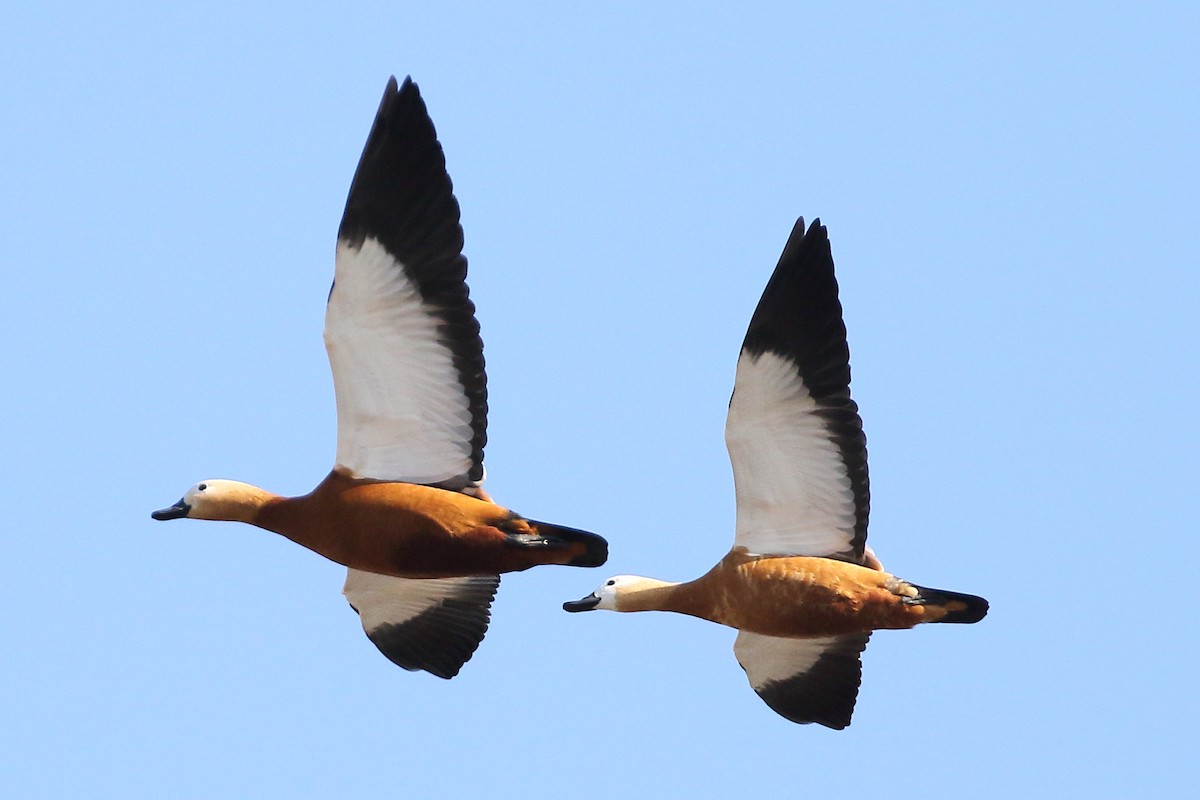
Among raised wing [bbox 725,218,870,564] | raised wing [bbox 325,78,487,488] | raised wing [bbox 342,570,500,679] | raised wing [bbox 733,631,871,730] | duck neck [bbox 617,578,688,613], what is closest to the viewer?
raised wing [bbox 725,218,870,564]

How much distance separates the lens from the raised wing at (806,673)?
18.8m

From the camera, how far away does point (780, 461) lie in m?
17.8

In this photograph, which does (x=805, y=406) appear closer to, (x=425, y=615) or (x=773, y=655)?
(x=773, y=655)

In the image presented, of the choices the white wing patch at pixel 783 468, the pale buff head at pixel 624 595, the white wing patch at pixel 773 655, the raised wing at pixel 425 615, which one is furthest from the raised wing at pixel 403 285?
the white wing patch at pixel 773 655

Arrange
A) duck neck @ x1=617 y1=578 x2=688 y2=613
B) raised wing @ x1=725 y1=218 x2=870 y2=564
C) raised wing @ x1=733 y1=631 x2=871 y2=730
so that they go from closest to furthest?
raised wing @ x1=725 y1=218 x2=870 y2=564
duck neck @ x1=617 y1=578 x2=688 y2=613
raised wing @ x1=733 y1=631 x2=871 y2=730

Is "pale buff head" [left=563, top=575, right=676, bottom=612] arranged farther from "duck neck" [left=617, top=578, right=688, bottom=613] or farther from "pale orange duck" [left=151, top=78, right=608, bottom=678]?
"pale orange duck" [left=151, top=78, right=608, bottom=678]

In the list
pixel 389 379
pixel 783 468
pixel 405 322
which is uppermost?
pixel 405 322

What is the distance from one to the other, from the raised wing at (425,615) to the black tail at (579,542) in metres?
1.64

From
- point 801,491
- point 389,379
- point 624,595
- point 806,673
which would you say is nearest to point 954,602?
point 801,491

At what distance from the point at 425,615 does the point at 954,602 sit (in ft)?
14.6

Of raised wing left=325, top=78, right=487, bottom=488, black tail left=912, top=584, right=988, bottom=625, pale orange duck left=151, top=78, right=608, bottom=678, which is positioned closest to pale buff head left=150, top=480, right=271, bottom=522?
pale orange duck left=151, top=78, right=608, bottom=678

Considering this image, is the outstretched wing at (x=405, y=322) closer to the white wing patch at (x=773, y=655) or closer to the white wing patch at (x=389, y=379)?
the white wing patch at (x=389, y=379)

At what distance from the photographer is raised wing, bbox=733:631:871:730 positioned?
18.8 m

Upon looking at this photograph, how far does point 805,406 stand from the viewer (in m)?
17.6
